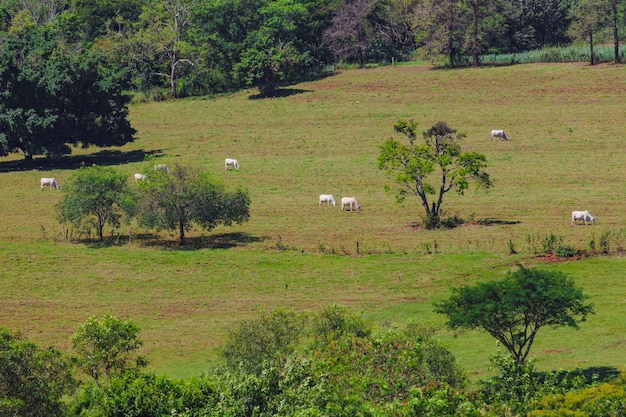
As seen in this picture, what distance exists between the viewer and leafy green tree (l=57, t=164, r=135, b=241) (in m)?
67.4

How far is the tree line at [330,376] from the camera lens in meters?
30.1

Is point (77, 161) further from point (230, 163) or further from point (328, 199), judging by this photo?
point (328, 199)

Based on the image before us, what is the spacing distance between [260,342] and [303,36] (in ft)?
318

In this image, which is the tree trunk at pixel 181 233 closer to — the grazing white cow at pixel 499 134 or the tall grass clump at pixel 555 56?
the grazing white cow at pixel 499 134

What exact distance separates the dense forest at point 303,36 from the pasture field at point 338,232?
431 inches

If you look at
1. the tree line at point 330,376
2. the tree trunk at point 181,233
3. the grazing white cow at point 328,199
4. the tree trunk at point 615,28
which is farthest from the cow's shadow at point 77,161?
the tree line at point 330,376

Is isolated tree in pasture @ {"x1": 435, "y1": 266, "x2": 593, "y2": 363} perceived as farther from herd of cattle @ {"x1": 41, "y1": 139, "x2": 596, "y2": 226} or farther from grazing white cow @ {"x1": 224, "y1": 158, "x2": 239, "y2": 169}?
grazing white cow @ {"x1": 224, "y1": 158, "x2": 239, "y2": 169}

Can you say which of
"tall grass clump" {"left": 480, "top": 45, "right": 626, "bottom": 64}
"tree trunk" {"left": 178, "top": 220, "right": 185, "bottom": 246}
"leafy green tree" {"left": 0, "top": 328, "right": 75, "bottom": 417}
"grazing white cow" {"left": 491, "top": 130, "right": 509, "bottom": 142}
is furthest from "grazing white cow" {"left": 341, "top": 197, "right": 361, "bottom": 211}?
"tall grass clump" {"left": 480, "top": 45, "right": 626, "bottom": 64}

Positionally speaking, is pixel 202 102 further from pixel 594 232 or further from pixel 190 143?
pixel 594 232

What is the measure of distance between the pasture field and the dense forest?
10952 millimetres

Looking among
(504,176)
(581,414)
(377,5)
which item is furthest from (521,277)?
(377,5)

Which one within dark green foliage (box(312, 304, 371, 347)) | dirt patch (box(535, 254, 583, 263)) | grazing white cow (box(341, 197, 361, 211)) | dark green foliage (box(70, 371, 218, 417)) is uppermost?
grazing white cow (box(341, 197, 361, 211))

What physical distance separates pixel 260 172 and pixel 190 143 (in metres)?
17.4

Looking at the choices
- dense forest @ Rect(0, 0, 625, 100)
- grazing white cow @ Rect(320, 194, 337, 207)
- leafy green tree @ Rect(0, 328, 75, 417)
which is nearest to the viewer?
leafy green tree @ Rect(0, 328, 75, 417)
